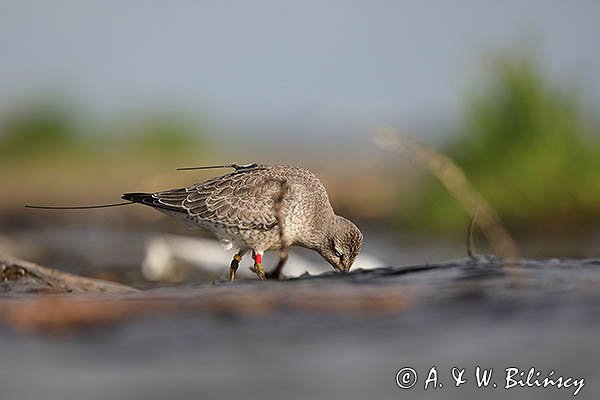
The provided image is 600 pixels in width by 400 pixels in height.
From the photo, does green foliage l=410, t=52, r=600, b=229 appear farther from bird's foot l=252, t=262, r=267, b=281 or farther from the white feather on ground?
bird's foot l=252, t=262, r=267, b=281

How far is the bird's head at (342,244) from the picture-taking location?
26.8ft

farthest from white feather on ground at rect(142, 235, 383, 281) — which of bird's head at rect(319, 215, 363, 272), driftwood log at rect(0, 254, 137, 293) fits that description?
driftwood log at rect(0, 254, 137, 293)

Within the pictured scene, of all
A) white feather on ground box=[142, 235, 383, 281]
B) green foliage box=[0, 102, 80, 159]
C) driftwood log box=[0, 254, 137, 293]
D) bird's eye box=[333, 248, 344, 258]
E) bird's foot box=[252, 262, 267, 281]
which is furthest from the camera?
green foliage box=[0, 102, 80, 159]

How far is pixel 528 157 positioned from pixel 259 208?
23.2 ft

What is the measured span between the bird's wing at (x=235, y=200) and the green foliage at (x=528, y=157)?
643cm

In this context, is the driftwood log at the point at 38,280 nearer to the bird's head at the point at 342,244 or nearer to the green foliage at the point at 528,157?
the bird's head at the point at 342,244

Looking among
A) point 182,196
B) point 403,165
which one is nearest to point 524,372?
point 182,196

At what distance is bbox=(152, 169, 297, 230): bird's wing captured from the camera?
8.14m

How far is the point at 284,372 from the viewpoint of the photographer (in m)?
4.04

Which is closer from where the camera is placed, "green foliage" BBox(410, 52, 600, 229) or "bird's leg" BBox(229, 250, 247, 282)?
"bird's leg" BBox(229, 250, 247, 282)

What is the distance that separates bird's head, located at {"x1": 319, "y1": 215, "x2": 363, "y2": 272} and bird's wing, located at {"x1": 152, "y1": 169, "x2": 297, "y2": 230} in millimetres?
443

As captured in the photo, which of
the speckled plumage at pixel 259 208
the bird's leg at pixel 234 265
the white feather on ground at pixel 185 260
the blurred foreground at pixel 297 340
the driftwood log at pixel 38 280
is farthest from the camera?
the white feather on ground at pixel 185 260

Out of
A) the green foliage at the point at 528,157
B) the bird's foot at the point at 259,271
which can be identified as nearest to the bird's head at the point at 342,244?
the bird's foot at the point at 259,271

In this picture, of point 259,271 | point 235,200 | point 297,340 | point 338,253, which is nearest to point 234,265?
point 259,271
